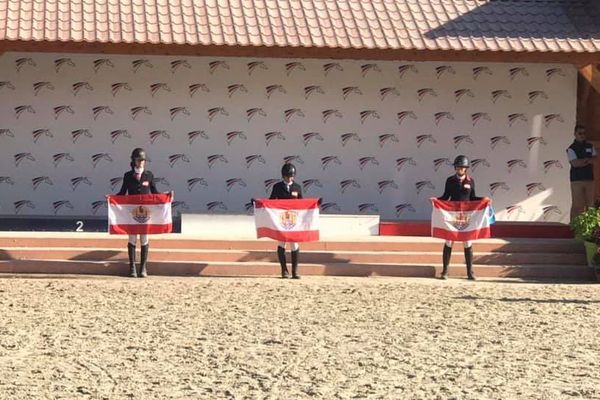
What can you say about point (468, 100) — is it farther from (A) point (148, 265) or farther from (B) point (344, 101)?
(A) point (148, 265)

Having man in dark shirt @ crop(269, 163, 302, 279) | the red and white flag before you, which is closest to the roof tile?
man in dark shirt @ crop(269, 163, 302, 279)

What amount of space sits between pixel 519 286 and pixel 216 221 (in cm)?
459

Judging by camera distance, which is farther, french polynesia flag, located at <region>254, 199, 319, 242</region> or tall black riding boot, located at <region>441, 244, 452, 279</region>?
tall black riding boot, located at <region>441, 244, 452, 279</region>

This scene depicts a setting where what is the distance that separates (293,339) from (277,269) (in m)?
5.20

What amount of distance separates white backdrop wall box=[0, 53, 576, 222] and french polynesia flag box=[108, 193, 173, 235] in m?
3.01

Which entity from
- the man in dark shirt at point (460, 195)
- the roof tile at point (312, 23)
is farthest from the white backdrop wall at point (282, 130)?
the man in dark shirt at point (460, 195)

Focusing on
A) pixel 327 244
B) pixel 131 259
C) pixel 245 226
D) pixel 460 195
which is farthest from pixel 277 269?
pixel 460 195

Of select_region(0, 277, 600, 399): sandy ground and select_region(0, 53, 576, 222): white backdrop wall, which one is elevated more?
select_region(0, 53, 576, 222): white backdrop wall

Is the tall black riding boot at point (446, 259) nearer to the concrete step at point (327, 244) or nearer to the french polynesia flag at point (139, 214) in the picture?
the concrete step at point (327, 244)

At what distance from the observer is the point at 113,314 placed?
471 inches

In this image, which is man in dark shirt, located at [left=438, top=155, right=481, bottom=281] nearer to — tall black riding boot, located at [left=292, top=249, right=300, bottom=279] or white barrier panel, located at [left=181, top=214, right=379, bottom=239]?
white barrier panel, located at [left=181, top=214, right=379, bottom=239]

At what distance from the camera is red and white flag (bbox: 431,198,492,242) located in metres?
15.7

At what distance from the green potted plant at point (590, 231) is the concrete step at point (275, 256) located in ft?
1.64

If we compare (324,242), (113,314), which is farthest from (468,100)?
(113,314)
